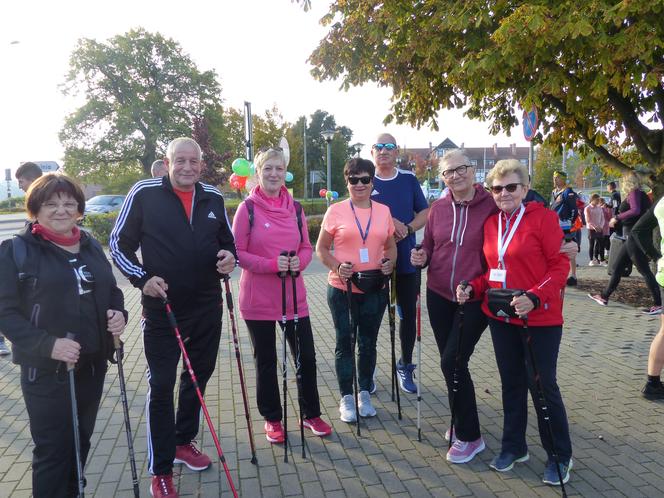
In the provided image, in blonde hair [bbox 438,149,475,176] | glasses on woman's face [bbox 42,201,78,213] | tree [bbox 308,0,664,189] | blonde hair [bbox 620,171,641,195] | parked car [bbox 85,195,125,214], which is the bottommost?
parked car [bbox 85,195,125,214]

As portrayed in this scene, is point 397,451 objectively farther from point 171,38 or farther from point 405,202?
point 171,38

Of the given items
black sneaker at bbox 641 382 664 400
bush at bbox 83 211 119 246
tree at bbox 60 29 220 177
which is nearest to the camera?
black sneaker at bbox 641 382 664 400

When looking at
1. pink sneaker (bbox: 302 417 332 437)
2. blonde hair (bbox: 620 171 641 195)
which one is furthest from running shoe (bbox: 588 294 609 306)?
pink sneaker (bbox: 302 417 332 437)

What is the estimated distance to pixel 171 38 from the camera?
4069 cm

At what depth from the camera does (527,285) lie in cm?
328

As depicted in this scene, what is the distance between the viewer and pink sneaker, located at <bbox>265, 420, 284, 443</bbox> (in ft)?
12.9

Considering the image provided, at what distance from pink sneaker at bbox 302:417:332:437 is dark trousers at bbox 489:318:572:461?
127 centimetres

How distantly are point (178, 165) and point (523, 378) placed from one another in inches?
104

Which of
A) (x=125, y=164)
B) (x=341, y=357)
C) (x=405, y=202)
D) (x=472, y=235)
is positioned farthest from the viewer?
(x=125, y=164)

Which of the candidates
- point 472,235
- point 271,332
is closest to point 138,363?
point 271,332

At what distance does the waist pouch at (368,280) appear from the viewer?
4.04 metres

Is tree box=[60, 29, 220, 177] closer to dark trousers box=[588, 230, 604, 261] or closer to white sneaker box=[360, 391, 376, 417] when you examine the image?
dark trousers box=[588, 230, 604, 261]

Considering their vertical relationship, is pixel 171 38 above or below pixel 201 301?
above

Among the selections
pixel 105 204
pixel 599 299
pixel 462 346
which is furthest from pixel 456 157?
pixel 105 204
